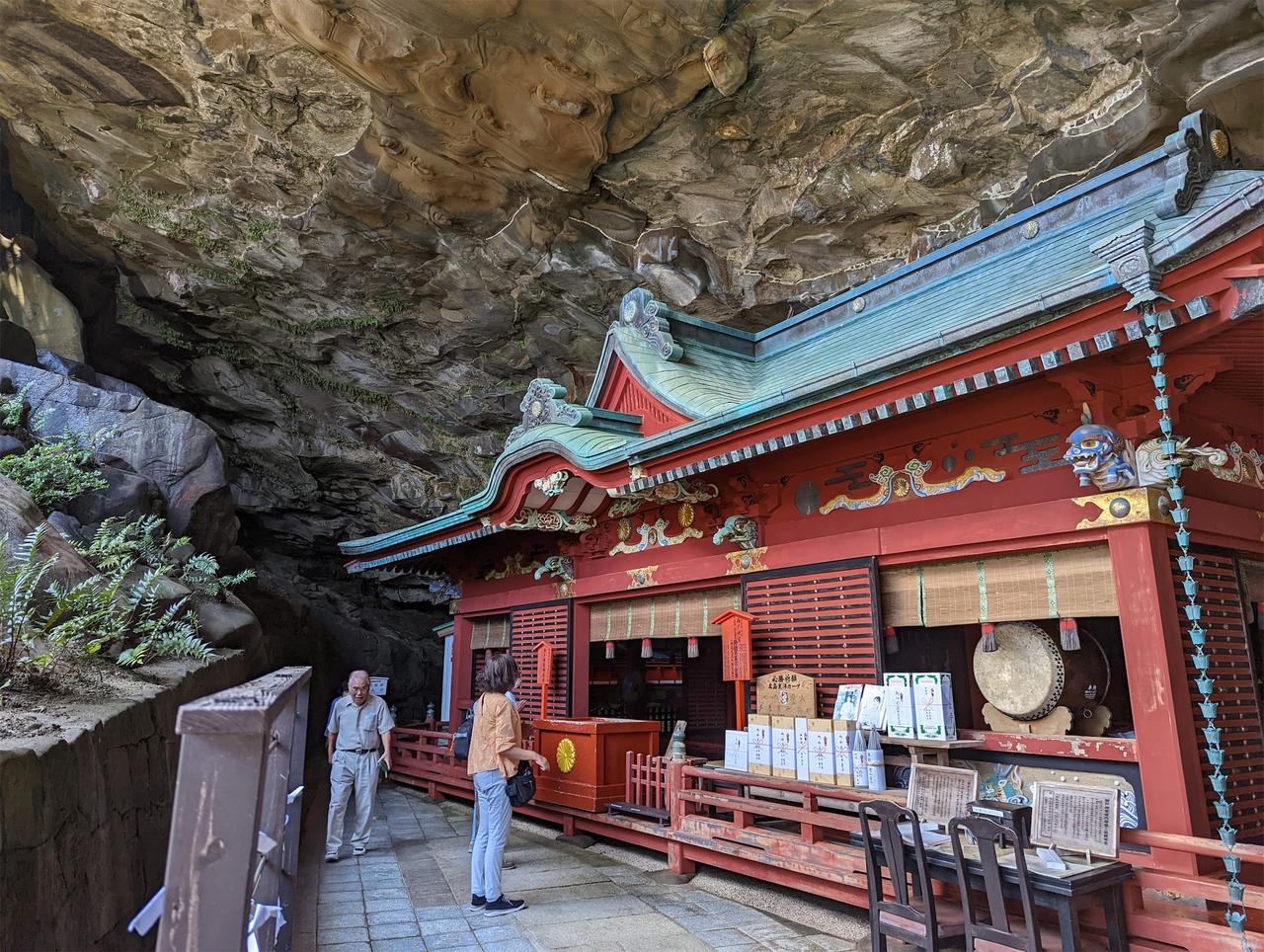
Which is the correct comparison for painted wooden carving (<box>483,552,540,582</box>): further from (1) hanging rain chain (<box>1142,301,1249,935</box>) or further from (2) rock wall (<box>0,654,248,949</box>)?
(1) hanging rain chain (<box>1142,301,1249,935</box>)

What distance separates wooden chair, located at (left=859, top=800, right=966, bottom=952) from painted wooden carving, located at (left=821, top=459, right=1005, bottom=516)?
2.61 meters

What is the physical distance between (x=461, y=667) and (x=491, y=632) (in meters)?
0.98

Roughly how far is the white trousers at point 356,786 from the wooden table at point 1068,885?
17.8 feet

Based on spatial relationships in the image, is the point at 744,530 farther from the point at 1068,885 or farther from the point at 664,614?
the point at 1068,885

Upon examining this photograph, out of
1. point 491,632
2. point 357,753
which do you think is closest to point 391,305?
point 491,632

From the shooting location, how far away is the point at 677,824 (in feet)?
22.4

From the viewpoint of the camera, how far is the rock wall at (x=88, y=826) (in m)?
2.60

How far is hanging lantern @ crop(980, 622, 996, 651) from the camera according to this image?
19.7 feet

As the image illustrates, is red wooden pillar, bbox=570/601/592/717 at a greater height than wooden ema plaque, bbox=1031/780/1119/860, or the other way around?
red wooden pillar, bbox=570/601/592/717

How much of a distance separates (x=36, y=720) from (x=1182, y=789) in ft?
19.6

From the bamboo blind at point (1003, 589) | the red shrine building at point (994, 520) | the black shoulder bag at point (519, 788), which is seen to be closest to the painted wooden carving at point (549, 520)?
the red shrine building at point (994, 520)

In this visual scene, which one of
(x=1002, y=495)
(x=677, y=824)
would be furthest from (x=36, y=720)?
(x=1002, y=495)

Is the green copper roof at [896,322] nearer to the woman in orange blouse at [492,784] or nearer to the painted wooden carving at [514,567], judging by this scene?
the painted wooden carving at [514,567]

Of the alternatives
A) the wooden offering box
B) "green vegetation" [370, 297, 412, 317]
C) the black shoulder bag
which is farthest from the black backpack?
"green vegetation" [370, 297, 412, 317]
